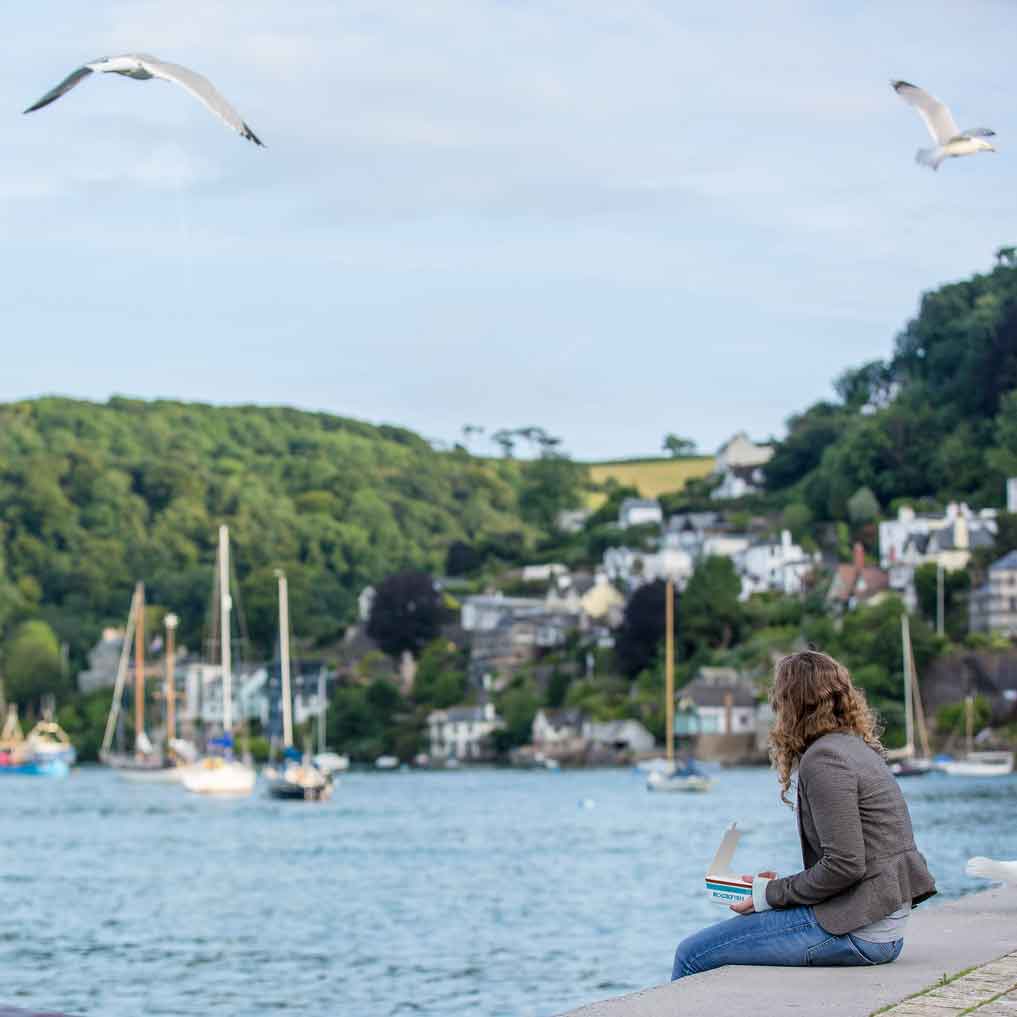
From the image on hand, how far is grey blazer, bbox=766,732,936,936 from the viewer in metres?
7.89

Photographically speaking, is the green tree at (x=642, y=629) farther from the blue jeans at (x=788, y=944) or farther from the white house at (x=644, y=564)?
the blue jeans at (x=788, y=944)

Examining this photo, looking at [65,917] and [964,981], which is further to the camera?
[65,917]

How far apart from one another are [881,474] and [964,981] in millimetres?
137357

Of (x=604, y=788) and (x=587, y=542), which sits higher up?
(x=587, y=542)

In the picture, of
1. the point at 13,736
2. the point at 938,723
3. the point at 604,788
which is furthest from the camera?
the point at 13,736

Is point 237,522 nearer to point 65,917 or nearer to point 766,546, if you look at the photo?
point 766,546

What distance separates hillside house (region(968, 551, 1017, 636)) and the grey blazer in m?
105

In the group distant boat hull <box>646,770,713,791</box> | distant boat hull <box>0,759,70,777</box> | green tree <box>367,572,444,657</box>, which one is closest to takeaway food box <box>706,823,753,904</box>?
distant boat hull <box>646,770,713,791</box>

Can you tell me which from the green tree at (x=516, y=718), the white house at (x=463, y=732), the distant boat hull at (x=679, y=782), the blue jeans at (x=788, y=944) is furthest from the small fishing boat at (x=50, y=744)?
the blue jeans at (x=788, y=944)

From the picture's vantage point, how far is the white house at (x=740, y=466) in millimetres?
168625

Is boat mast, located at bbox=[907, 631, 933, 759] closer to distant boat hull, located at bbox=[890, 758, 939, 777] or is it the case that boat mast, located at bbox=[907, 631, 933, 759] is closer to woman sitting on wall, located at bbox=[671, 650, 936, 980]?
distant boat hull, located at bbox=[890, 758, 939, 777]

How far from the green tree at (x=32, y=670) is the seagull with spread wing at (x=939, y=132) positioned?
129 meters

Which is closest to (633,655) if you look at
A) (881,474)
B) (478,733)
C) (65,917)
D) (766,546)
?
(478,733)

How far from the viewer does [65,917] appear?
101 ft
